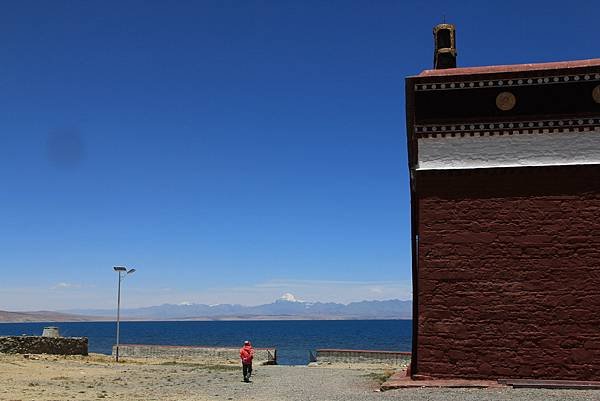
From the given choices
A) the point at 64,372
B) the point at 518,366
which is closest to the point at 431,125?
the point at 518,366

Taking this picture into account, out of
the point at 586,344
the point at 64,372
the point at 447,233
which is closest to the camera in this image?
the point at 586,344

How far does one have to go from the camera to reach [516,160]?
1622cm

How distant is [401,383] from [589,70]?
332 inches

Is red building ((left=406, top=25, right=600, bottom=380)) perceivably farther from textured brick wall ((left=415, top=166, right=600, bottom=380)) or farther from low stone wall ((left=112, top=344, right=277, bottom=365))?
low stone wall ((left=112, top=344, right=277, bottom=365))

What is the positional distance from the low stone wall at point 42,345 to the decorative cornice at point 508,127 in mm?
23091

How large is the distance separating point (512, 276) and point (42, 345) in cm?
2448

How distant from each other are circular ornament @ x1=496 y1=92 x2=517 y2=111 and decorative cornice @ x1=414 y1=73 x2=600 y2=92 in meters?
0.21

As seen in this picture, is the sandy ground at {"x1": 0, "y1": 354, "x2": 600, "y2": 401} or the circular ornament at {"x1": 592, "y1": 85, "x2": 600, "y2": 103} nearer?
the sandy ground at {"x1": 0, "y1": 354, "x2": 600, "y2": 401}

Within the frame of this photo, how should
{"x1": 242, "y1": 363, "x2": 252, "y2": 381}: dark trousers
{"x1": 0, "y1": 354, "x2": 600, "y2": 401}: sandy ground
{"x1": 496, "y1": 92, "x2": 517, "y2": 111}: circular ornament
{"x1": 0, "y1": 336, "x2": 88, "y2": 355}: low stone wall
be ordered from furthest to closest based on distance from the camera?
{"x1": 0, "y1": 336, "x2": 88, "y2": 355}: low stone wall, {"x1": 242, "y1": 363, "x2": 252, "y2": 381}: dark trousers, {"x1": 496, "y1": 92, "x2": 517, "y2": 111}: circular ornament, {"x1": 0, "y1": 354, "x2": 600, "y2": 401}: sandy ground

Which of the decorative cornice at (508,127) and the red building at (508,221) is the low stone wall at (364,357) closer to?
the red building at (508,221)

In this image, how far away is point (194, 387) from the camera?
18.2 m

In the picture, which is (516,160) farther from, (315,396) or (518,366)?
(315,396)

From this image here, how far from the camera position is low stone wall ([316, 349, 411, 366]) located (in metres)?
37.4

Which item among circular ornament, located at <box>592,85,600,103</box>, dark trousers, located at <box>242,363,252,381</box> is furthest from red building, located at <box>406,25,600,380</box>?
dark trousers, located at <box>242,363,252,381</box>
